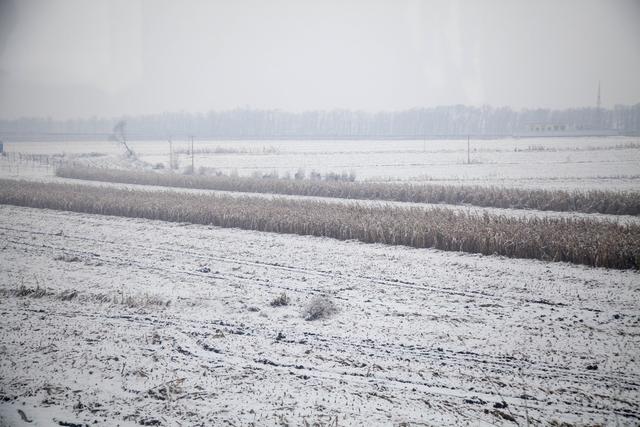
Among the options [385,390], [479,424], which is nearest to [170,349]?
[385,390]

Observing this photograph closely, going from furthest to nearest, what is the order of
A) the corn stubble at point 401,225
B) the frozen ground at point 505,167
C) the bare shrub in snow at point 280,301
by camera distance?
the frozen ground at point 505,167 → the corn stubble at point 401,225 → the bare shrub in snow at point 280,301

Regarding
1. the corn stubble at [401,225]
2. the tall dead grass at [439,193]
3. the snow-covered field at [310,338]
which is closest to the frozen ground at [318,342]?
the snow-covered field at [310,338]

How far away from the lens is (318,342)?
812cm

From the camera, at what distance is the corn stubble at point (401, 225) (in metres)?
13.5

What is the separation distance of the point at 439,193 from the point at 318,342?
2199 centimetres

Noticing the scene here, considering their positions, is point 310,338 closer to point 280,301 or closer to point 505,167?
point 280,301

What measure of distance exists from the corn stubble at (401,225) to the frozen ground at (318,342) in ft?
2.91

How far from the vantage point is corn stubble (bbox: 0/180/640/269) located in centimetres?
1348

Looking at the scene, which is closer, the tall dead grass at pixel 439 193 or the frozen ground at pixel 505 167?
the tall dead grass at pixel 439 193

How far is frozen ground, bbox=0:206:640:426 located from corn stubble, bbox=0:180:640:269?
2.91ft

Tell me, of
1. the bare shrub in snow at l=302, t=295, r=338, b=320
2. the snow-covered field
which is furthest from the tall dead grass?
the bare shrub in snow at l=302, t=295, r=338, b=320

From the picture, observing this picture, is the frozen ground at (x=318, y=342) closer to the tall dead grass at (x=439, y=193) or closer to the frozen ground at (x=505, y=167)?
the tall dead grass at (x=439, y=193)

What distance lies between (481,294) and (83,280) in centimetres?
1064

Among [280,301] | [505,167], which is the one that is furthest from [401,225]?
[505,167]
